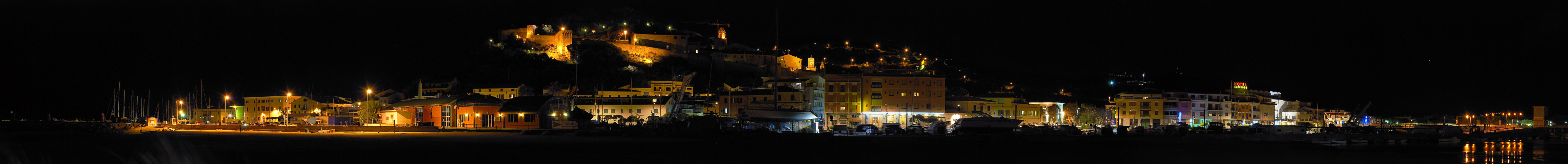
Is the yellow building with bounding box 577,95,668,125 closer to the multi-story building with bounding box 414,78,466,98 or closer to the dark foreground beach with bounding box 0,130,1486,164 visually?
the multi-story building with bounding box 414,78,466,98

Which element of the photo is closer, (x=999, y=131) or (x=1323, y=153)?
(x=1323, y=153)

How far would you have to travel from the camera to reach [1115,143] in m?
33.2

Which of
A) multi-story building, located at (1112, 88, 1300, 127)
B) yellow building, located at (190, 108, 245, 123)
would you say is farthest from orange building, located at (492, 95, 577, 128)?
yellow building, located at (190, 108, 245, 123)

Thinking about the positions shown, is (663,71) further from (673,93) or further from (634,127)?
(634,127)

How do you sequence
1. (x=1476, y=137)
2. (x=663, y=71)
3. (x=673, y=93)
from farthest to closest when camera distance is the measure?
1. (x=663, y=71)
2. (x=673, y=93)
3. (x=1476, y=137)

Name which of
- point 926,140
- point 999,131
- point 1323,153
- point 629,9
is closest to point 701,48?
point 629,9

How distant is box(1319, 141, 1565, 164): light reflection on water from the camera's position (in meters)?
25.5

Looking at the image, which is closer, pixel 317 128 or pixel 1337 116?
pixel 317 128

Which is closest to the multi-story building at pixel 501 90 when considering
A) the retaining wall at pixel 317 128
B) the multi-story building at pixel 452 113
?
the multi-story building at pixel 452 113

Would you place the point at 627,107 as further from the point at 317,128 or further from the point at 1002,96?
the point at 1002,96

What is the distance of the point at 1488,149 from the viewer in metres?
31.9

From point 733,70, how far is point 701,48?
708cm

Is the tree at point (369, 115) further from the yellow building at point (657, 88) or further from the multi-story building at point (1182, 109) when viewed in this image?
the multi-story building at point (1182, 109)

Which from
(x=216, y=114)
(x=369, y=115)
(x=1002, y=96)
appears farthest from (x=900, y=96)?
(x=216, y=114)
